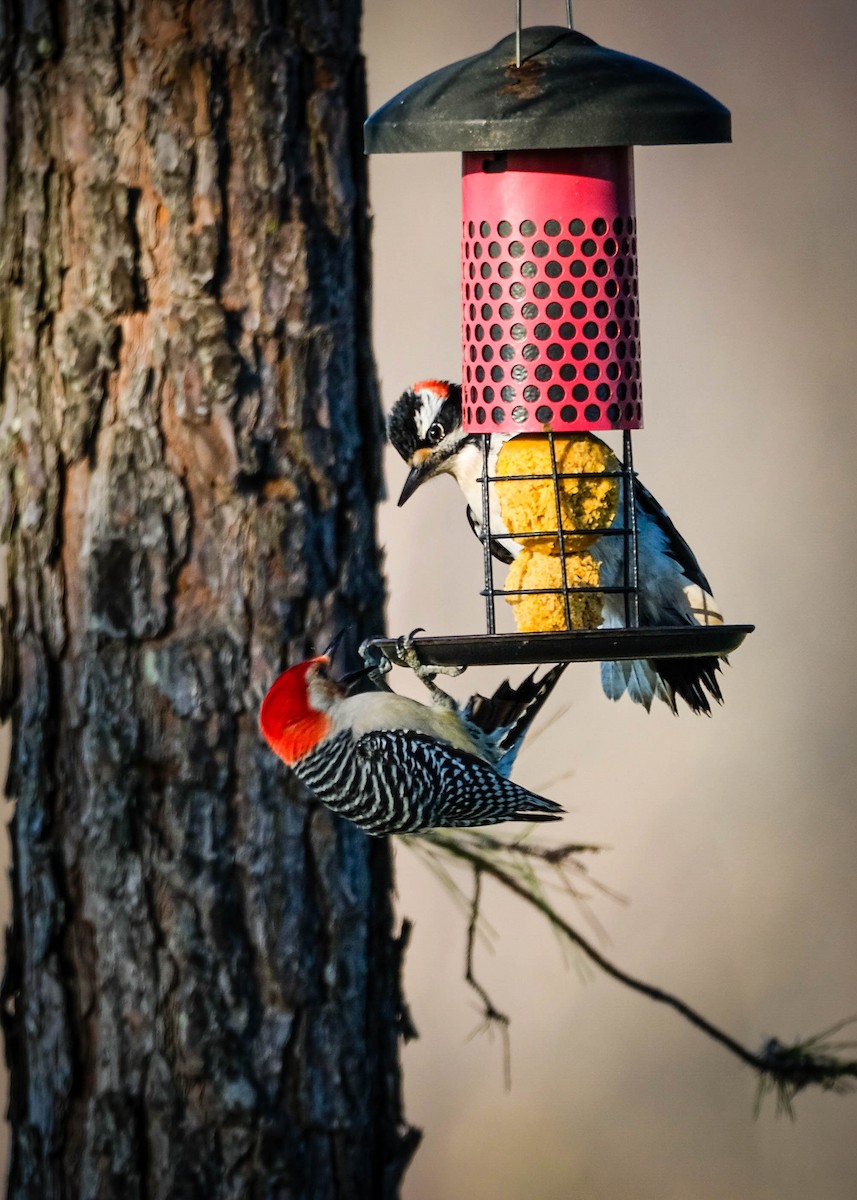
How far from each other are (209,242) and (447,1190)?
425 cm

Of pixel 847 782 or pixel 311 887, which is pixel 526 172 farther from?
pixel 847 782

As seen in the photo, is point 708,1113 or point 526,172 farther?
point 708,1113

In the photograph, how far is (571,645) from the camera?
106 inches

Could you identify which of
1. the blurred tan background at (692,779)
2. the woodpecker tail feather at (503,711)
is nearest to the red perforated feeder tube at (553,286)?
the woodpecker tail feather at (503,711)

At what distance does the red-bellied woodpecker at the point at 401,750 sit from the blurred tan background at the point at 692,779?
1.93 m

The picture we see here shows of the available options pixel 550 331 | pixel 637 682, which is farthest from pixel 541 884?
pixel 550 331

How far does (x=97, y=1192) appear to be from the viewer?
3.81 meters

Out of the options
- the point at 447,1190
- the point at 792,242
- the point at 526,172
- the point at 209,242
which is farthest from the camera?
the point at 792,242

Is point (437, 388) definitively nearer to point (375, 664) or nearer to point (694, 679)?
point (375, 664)

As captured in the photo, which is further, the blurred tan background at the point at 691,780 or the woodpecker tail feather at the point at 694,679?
the blurred tan background at the point at 691,780

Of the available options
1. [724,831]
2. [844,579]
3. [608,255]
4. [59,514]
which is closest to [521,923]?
[724,831]

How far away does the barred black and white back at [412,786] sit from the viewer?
3.85 metres

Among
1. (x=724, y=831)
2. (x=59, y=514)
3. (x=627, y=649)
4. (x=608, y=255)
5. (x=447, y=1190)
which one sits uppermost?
(x=608, y=255)

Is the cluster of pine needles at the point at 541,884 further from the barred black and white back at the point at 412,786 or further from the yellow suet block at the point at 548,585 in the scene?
the yellow suet block at the point at 548,585
